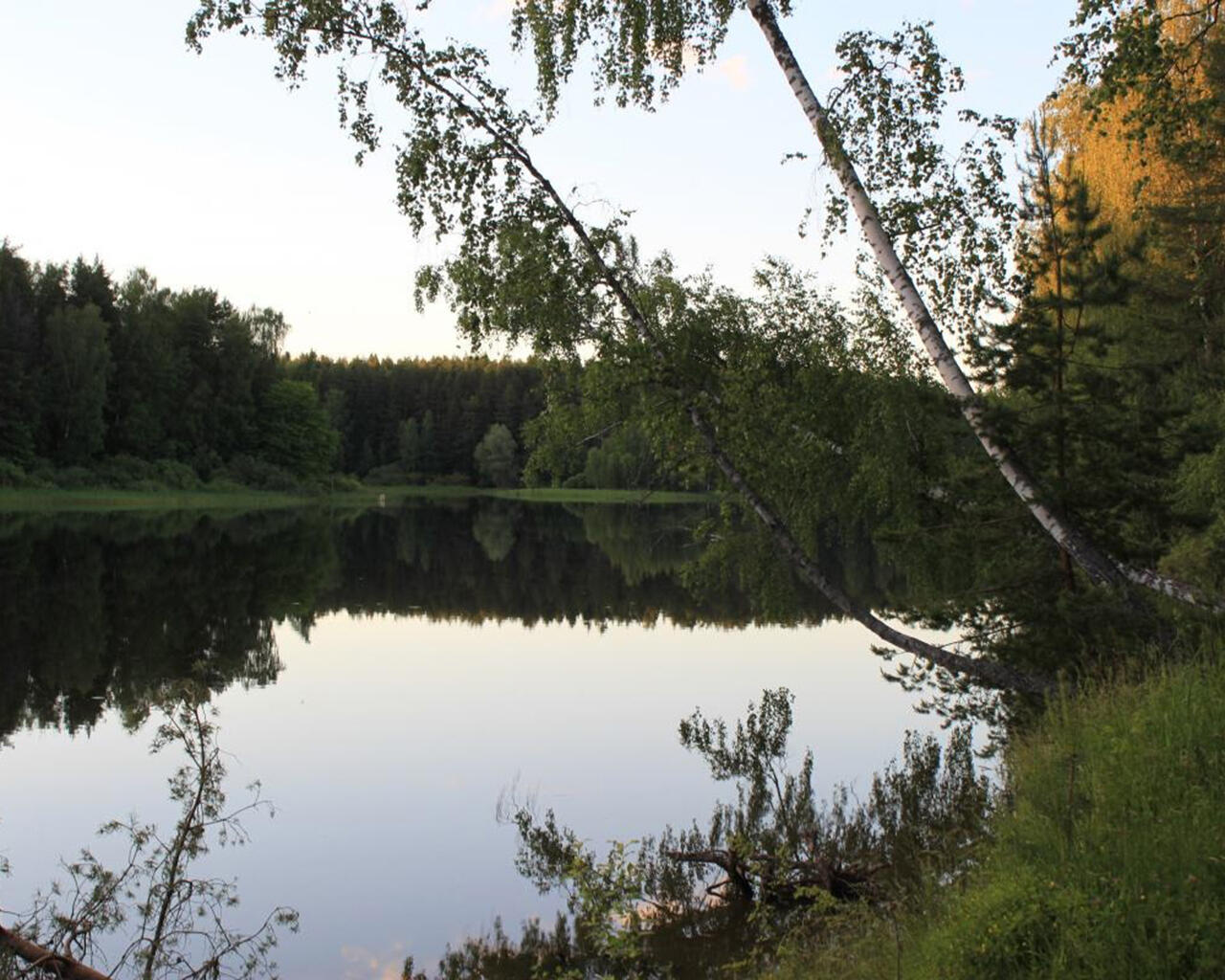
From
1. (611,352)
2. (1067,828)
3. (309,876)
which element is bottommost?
(309,876)

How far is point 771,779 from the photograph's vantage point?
429 inches

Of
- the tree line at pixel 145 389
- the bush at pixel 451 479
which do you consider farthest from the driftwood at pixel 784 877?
the bush at pixel 451 479

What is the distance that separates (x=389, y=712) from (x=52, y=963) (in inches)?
359

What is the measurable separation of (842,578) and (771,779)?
19.3 meters

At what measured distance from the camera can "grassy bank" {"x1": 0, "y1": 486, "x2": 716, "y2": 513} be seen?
2137 inches

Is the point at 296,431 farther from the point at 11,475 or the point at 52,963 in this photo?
the point at 52,963

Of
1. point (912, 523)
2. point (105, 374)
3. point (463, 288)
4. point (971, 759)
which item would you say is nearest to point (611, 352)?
point (463, 288)

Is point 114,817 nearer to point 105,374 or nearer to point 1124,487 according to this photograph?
point 1124,487

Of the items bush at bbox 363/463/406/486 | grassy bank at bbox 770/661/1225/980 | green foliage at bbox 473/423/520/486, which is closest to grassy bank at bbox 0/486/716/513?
green foliage at bbox 473/423/520/486

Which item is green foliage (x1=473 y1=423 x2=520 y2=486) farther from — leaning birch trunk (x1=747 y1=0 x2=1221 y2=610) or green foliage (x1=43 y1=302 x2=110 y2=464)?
leaning birch trunk (x1=747 y1=0 x2=1221 y2=610)

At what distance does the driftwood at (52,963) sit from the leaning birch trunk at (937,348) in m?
7.78

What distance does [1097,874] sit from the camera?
4.42 meters

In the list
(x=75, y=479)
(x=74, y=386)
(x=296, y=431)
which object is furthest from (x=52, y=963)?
(x=296, y=431)

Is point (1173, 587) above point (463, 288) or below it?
below
